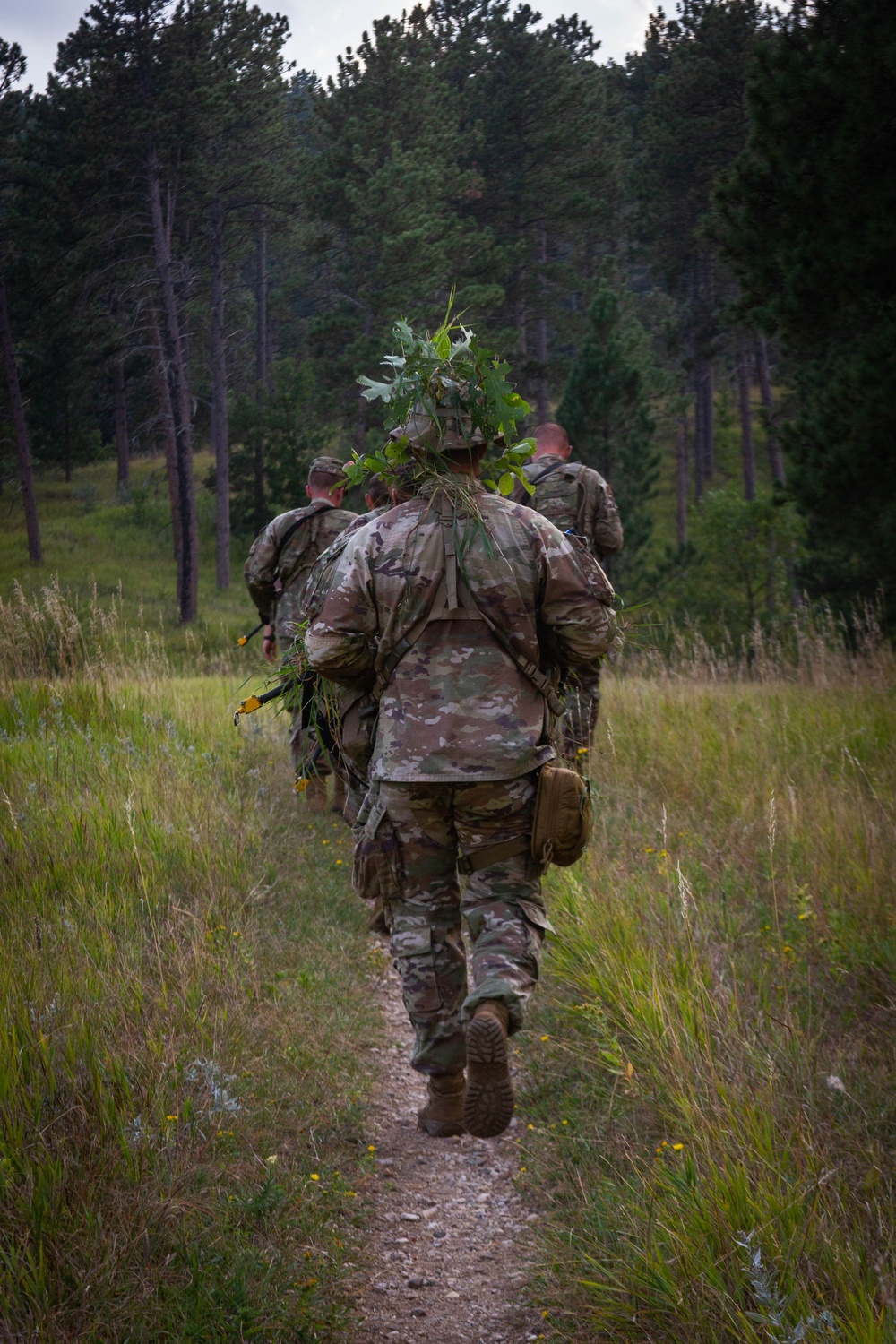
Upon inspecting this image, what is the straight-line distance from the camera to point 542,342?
32.2 meters

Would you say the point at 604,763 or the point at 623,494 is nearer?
the point at 604,763

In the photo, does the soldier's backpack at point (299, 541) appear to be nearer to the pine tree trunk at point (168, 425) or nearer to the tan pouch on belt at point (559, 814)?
the tan pouch on belt at point (559, 814)

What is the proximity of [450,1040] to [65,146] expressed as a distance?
2330 cm

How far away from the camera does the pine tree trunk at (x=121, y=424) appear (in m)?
31.6

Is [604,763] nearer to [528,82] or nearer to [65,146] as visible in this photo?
[65,146]

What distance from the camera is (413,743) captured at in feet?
10.7

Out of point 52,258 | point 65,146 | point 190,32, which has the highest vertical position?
point 190,32

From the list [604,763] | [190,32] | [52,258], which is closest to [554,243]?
[190,32]

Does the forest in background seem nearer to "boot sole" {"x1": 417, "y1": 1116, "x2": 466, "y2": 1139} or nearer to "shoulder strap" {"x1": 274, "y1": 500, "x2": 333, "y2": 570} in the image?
"shoulder strap" {"x1": 274, "y1": 500, "x2": 333, "y2": 570}

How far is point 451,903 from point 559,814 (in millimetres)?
495

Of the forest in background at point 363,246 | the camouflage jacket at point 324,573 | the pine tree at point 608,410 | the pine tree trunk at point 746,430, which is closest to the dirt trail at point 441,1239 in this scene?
the camouflage jacket at point 324,573

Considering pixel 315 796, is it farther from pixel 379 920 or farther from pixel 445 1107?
pixel 445 1107

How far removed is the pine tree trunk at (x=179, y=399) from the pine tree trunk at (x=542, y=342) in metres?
10.1

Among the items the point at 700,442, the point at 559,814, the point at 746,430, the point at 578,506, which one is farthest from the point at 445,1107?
the point at 700,442
